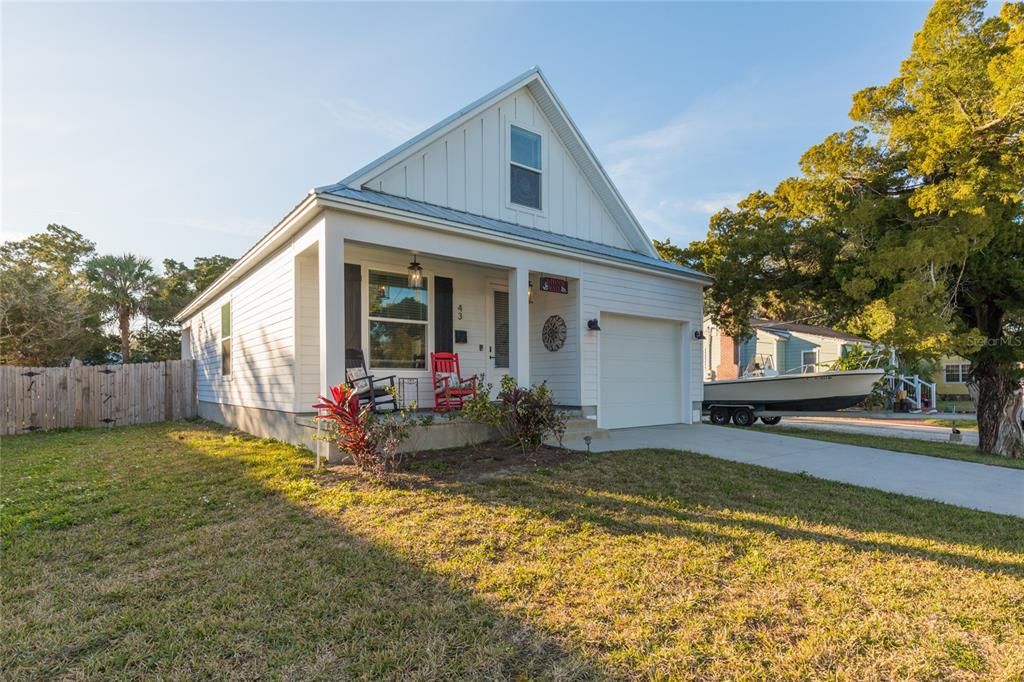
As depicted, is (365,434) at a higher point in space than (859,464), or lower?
higher

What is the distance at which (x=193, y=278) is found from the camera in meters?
24.4

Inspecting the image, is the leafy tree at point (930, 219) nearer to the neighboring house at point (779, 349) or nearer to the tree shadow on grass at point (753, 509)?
the tree shadow on grass at point (753, 509)

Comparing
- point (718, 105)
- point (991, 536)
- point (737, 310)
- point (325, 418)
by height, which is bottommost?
point (991, 536)

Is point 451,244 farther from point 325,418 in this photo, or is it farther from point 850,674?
point 850,674

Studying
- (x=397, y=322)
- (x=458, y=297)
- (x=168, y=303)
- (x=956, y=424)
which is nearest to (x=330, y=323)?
(x=397, y=322)

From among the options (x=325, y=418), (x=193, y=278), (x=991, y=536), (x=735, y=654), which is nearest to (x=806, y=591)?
(x=735, y=654)

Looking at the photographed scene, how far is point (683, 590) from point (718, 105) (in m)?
11.4

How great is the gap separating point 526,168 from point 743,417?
27.4 ft

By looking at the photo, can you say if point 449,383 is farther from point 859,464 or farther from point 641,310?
point 859,464

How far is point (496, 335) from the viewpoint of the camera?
8.85 meters

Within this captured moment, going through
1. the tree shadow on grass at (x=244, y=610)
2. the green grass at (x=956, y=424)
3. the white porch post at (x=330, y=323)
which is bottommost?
the green grass at (x=956, y=424)

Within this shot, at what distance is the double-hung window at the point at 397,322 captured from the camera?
754 cm

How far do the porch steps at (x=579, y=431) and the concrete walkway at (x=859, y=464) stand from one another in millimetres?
124

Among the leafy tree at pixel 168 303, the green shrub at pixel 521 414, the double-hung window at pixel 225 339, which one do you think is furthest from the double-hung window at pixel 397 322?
the leafy tree at pixel 168 303
